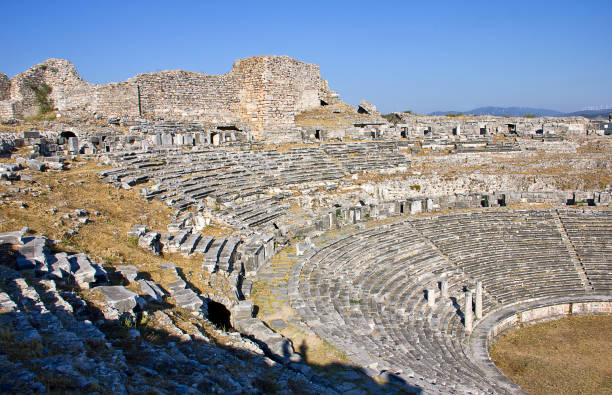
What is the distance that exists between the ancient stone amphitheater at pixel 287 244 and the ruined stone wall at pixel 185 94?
0.10 meters

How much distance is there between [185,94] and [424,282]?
48.4 ft

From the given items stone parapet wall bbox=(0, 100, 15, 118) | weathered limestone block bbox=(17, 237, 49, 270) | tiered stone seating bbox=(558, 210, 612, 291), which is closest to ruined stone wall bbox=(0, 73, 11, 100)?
stone parapet wall bbox=(0, 100, 15, 118)

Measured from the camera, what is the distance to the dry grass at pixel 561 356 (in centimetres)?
1014

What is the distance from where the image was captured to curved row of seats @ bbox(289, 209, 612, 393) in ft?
27.7

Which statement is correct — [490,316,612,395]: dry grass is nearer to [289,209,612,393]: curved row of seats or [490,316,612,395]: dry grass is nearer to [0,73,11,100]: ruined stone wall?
[289,209,612,393]: curved row of seats

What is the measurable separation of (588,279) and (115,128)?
18769 mm

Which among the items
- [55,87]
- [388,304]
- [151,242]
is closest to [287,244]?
[388,304]

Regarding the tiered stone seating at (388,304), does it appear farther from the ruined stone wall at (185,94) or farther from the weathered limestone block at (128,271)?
the ruined stone wall at (185,94)

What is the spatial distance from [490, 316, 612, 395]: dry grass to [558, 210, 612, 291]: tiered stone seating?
1.74m

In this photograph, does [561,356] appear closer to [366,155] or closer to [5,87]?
[366,155]

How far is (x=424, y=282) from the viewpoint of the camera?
1345 cm

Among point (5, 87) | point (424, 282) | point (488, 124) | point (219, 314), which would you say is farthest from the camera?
point (488, 124)

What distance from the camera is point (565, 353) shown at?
1166 centimetres

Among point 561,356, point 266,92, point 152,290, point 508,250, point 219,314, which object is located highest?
point 266,92
